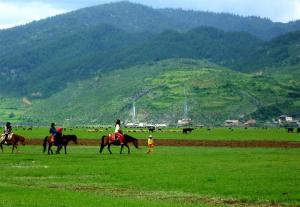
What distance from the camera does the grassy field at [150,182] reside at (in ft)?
89.2

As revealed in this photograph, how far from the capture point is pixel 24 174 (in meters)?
38.7

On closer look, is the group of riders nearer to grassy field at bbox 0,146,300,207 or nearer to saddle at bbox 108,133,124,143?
saddle at bbox 108,133,124,143

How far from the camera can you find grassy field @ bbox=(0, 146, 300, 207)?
27188mm

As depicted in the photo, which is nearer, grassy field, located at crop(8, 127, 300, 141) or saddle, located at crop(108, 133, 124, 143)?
saddle, located at crop(108, 133, 124, 143)

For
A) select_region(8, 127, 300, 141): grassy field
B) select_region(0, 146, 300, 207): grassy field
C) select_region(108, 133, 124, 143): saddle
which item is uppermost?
select_region(8, 127, 300, 141): grassy field

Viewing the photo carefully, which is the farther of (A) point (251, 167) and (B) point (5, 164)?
(B) point (5, 164)

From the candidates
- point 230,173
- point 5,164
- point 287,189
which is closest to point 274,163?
point 230,173

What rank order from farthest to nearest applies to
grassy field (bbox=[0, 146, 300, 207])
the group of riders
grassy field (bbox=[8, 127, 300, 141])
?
grassy field (bbox=[8, 127, 300, 141]), the group of riders, grassy field (bbox=[0, 146, 300, 207])

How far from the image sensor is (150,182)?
112 feet

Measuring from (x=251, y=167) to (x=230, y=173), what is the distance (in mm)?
4247

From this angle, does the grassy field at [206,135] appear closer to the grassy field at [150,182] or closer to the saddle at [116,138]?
the saddle at [116,138]

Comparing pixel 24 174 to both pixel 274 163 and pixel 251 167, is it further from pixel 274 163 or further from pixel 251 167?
pixel 274 163

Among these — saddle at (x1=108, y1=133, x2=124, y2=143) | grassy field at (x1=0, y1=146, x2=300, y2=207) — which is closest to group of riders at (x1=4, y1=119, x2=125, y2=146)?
saddle at (x1=108, y1=133, x2=124, y2=143)

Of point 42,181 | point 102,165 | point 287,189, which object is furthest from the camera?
point 102,165
